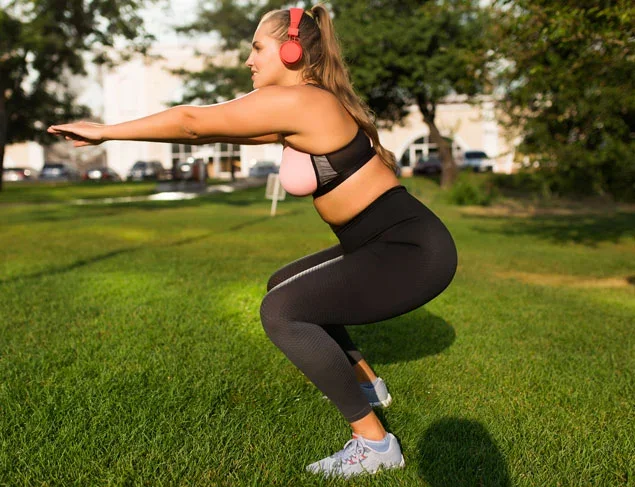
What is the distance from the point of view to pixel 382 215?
2691mm

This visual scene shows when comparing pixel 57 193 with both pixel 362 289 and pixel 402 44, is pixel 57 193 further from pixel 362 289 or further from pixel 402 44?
pixel 362 289

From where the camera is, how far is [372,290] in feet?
8.69

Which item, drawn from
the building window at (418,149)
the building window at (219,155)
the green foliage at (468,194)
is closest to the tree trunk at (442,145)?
the green foliage at (468,194)

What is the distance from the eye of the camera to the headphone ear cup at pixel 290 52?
8.54ft

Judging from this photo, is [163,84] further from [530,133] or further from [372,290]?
[372,290]

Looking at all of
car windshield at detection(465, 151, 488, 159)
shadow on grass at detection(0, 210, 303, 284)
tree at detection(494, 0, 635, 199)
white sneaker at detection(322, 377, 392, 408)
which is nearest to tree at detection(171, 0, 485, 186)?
tree at detection(494, 0, 635, 199)

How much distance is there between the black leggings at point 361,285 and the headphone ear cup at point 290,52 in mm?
621

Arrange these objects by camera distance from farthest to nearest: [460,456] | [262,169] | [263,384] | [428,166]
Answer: [262,169] < [428,166] < [263,384] < [460,456]

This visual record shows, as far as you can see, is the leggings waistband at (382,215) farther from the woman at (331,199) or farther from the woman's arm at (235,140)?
the woman's arm at (235,140)

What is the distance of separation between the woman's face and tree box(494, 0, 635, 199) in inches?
216

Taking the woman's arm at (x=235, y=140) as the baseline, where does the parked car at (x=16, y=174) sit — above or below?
below

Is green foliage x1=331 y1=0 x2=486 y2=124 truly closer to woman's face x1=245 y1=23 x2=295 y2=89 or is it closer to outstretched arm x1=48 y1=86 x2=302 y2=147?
woman's face x1=245 y1=23 x2=295 y2=89

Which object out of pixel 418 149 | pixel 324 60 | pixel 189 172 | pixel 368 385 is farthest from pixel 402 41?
pixel 418 149

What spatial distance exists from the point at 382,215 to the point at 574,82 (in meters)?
8.97
